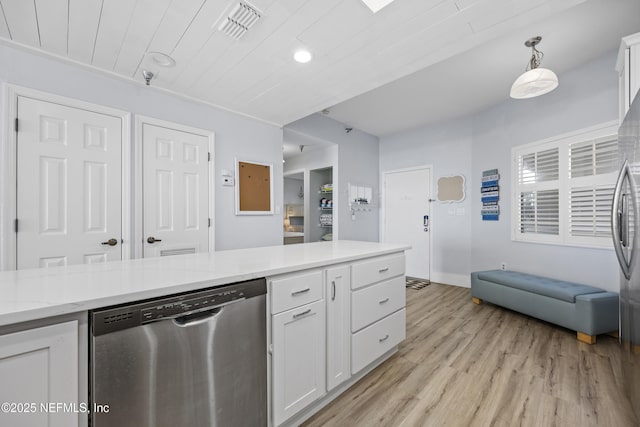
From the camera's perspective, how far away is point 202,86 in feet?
8.67

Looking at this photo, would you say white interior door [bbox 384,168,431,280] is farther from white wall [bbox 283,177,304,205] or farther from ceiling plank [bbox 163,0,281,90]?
ceiling plank [bbox 163,0,281,90]

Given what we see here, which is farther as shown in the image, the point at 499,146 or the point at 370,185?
the point at 370,185

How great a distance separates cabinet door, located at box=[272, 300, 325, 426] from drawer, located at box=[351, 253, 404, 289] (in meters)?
0.34

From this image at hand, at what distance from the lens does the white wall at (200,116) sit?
81.8 inches

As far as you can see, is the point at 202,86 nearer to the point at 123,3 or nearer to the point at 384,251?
the point at 123,3

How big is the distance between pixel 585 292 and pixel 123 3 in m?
4.36

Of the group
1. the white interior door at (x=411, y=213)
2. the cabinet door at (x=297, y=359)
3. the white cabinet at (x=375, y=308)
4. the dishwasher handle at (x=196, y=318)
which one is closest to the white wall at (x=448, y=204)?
the white interior door at (x=411, y=213)

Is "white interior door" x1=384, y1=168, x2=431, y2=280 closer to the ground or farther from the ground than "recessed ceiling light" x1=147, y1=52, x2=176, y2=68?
closer to the ground

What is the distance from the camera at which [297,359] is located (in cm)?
142

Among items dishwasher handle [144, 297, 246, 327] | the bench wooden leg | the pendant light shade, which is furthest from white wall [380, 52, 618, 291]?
dishwasher handle [144, 297, 246, 327]

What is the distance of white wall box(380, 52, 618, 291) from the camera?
2768mm

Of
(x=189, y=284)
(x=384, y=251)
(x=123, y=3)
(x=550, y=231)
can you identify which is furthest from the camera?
(x=550, y=231)

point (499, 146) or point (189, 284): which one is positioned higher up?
point (499, 146)

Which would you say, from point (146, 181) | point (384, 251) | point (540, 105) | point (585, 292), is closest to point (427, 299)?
point (585, 292)
